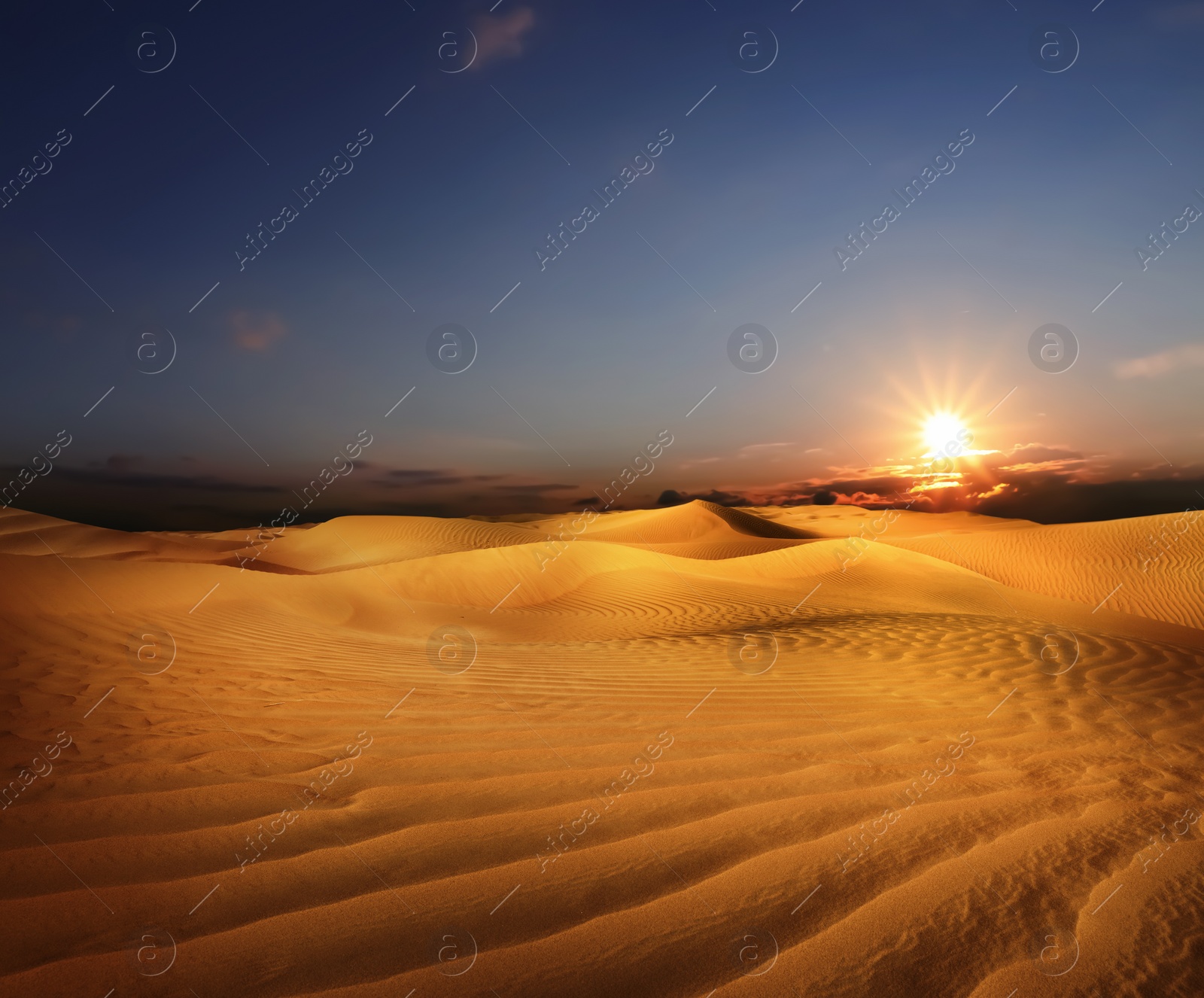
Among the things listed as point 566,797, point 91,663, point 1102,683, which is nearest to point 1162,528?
point 1102,683

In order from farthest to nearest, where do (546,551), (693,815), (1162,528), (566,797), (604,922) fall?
(1162,528) → (546,551) → (566,797) → (693,815) → (604,922)

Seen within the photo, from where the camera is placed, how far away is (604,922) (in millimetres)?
2012

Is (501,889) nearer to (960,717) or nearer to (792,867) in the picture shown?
(792,867)

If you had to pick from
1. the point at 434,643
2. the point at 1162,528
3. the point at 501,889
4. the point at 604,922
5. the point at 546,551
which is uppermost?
the point at 546,551

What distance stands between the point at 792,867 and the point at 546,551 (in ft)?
51.3

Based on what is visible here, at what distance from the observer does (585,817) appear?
2.76 metres

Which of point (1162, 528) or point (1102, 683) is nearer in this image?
point (1102, 683)

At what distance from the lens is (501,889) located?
2.16 m

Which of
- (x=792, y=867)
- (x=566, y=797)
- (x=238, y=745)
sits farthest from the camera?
(x=238, y=745)

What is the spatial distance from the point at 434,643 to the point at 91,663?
3.68 meters

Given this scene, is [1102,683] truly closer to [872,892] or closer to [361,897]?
[872,892]

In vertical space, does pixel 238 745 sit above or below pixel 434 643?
below

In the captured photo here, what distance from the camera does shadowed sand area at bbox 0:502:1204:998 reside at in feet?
6.07

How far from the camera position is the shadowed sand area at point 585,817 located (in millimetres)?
1851
